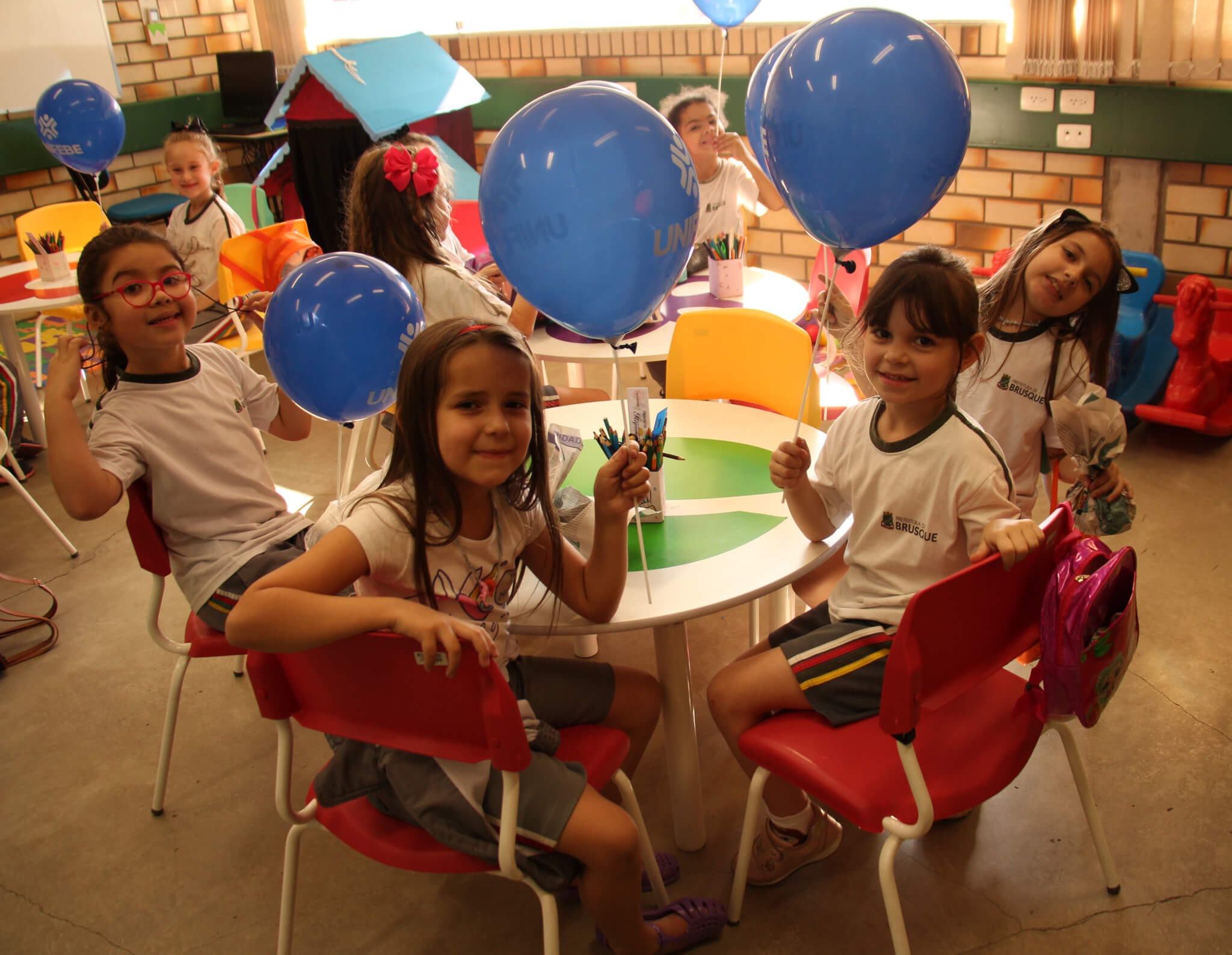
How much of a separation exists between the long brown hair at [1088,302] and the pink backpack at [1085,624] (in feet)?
2.33

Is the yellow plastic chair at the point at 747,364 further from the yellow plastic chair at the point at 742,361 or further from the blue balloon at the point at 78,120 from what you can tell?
the blue balloon at the point at 78,120

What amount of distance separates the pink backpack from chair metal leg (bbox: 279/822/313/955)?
112 cm

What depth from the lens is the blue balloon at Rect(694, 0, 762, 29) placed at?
3230 mm

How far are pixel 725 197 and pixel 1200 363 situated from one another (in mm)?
1683

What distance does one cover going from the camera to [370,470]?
3.44 m

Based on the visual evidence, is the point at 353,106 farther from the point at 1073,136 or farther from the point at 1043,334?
the point at 1043,334

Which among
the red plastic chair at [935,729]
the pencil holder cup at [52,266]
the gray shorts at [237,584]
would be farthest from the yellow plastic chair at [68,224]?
the red plastic chair at [935,729]

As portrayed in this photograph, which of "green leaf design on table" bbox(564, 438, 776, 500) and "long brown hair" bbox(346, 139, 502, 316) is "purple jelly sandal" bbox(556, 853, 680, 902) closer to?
"green leaf design on table" bbox(564, 438, 776, 500)

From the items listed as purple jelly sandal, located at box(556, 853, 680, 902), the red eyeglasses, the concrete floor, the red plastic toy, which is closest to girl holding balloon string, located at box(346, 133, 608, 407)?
the red eyeglasses

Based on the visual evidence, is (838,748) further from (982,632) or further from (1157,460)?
(1157,460)

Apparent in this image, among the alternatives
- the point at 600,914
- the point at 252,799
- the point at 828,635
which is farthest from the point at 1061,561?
the point at 252,799

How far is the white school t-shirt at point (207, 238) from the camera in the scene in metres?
3.59

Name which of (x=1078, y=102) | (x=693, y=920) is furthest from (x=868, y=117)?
(x=1078, y=102)

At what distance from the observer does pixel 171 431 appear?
193 centimetres
